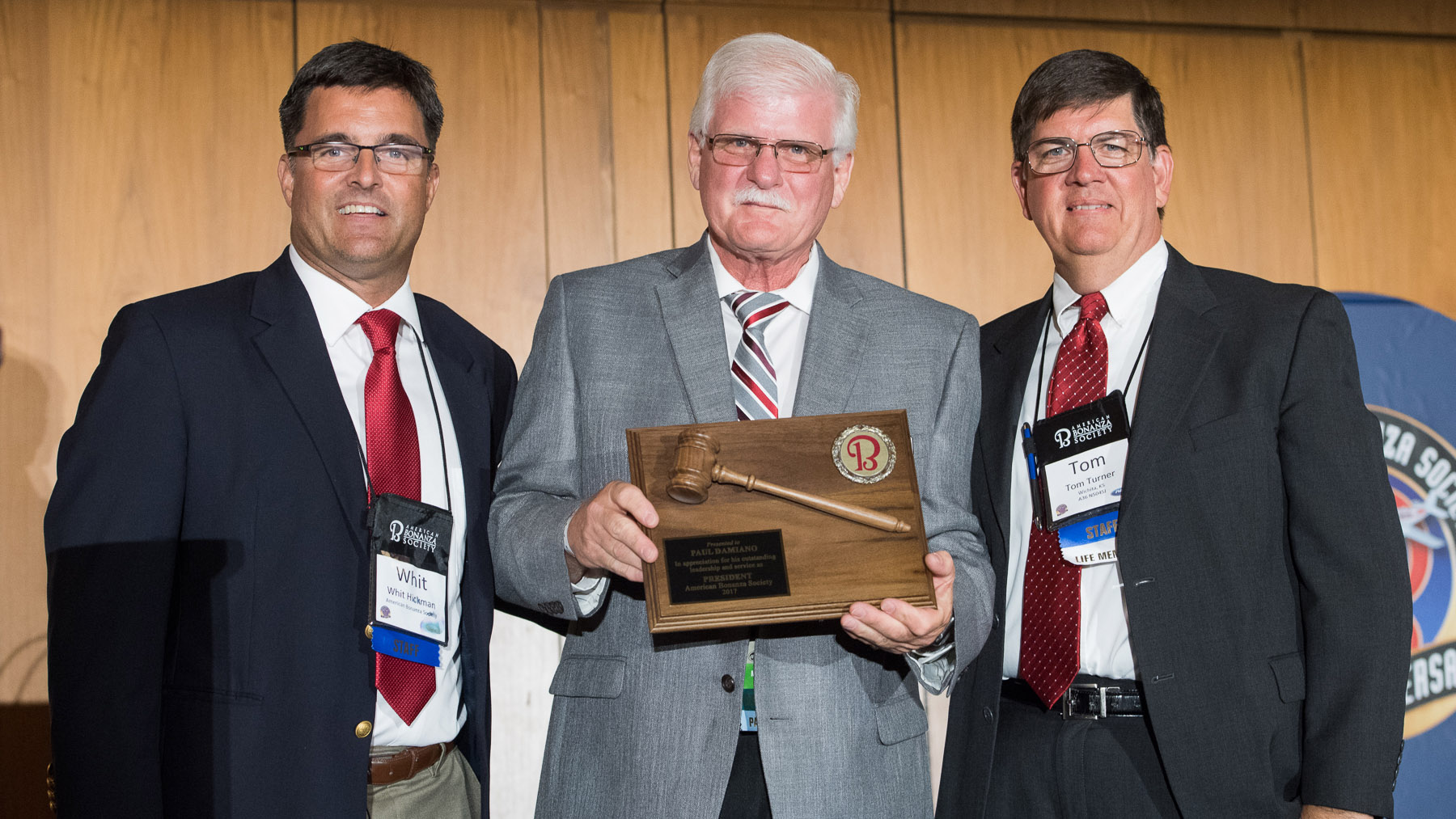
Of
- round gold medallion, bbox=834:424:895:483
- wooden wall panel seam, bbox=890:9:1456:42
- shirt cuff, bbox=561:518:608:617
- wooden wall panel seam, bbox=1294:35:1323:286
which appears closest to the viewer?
round gold medallion, bbox=834:424:895:483

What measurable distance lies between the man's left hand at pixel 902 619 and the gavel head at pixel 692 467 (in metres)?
0.28

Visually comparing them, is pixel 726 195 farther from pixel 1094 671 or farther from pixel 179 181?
pixel 179 181

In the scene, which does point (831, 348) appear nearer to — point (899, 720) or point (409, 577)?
point (899, 720)

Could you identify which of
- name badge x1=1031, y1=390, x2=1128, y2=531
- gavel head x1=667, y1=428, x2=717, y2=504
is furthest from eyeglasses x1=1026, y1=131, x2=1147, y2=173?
gavel head x1=667, y1=428, x2=717, y2=504

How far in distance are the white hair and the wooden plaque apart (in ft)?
2.07

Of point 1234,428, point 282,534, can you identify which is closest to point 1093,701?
point 1234,428

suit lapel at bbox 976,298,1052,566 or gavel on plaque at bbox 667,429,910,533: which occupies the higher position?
suit lapel at bbox 976,298,1052,566

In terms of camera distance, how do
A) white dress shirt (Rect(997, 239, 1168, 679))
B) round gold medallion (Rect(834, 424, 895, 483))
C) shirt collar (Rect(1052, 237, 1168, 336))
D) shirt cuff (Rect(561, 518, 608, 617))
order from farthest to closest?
shirt collar (Rect(1052, 237, 1168, 336))
white dress shirt (Rect(997, 239, 1168, 679))
shirt cuff (Rect(561, 518, 608, 617))
round gold medallion (Rect(834, 424, 895, 483))

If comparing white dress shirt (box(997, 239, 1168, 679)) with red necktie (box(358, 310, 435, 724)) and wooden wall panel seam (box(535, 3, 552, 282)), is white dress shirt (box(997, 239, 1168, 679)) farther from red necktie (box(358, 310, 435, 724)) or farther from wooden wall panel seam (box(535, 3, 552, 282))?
wooden wall panel seam (box(535, 3, 552, 282))

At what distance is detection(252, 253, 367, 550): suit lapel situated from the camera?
74.3 inches

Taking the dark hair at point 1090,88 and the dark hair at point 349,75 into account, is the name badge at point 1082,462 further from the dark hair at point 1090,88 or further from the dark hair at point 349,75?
the dark hair at point 349,75

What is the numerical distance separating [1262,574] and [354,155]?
1873 millimetres

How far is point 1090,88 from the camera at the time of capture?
2.38 metres

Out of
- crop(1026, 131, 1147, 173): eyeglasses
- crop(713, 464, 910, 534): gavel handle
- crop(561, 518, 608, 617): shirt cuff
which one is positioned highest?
crop(1026, 131, 1147, 173): eyeglasses
